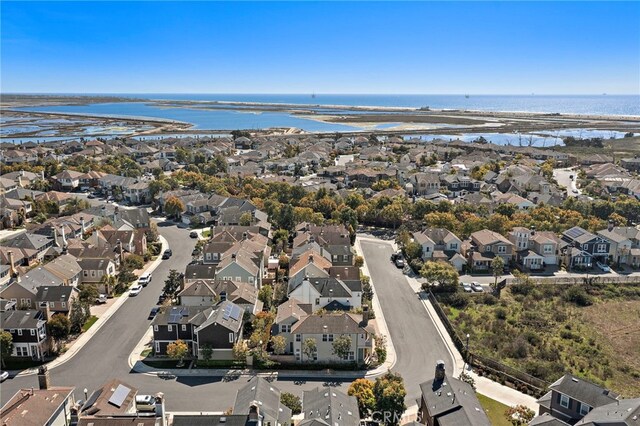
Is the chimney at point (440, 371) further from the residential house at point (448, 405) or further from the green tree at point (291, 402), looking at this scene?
the green tree at point (291, 402)

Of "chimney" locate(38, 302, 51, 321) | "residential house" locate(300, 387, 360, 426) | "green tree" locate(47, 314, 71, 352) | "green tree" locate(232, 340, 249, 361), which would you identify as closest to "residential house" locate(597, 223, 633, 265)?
"residential house" locate(300, 387, 360, 426)

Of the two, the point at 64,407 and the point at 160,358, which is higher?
the point at 64,407

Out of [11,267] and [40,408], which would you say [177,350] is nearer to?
[40,408]

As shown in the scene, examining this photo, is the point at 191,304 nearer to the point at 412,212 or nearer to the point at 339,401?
the point at 339,401

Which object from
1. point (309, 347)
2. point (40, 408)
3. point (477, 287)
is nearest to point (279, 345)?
point (309, 347)

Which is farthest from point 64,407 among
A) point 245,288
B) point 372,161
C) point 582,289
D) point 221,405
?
point 372,161

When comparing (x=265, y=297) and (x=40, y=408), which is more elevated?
(x=40, y=408)

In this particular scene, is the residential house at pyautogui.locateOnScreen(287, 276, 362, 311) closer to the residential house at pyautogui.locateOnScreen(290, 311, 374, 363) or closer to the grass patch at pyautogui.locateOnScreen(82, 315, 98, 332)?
the residential house at pyautogui.locateOnScreen(290, 311, 374, 363)
